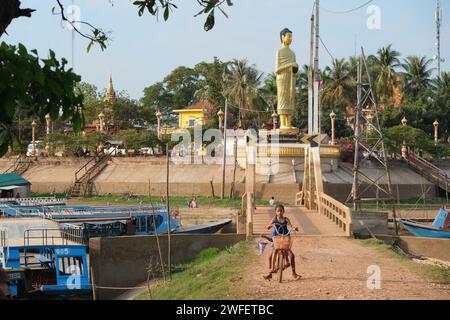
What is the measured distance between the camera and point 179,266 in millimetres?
17719

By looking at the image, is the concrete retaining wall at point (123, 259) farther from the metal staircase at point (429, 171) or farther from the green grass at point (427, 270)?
the metal staircase at point (429, 171)

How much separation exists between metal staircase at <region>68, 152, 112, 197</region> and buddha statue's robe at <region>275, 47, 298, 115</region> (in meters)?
11.6

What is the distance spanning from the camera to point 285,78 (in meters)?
36.1

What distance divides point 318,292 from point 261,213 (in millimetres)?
10142

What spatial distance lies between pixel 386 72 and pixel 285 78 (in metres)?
22.3

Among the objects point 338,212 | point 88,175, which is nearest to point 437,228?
point 338,212

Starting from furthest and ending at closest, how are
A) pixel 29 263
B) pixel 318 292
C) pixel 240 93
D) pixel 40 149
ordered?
pixel 240 93 < pixel 40 149 < pixel 29 263 < pixel 318 292

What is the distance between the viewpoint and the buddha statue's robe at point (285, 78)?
3559cm

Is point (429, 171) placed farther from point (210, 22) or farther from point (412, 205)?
point (210, 22)

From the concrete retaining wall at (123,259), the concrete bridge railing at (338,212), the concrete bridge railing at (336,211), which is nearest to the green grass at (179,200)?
the concrete bridge railing at (336,211)

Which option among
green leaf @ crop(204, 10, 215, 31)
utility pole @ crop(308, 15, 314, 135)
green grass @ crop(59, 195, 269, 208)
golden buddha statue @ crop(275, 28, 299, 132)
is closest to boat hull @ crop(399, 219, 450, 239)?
green grass @ crop(59, 195, 269, 208)

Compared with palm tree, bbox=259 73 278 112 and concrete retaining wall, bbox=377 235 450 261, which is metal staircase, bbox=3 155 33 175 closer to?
palm tree, bbox=259 73 278 112
